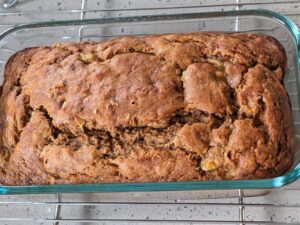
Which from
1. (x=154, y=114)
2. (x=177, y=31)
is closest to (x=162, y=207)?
(x=154, y=114)

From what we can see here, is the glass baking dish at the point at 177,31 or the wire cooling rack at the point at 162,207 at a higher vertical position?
the glass baking dish at the point at 177,31

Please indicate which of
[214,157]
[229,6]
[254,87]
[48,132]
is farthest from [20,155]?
[229,6]

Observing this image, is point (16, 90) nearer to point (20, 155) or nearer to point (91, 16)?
point (20, 155)

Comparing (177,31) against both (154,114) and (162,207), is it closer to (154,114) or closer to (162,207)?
(154,114)

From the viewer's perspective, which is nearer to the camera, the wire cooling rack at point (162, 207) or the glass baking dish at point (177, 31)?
the glass baking dish at point (177, 31)

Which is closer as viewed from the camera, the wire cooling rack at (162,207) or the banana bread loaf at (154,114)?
the banana bread loaf at (154,114)
